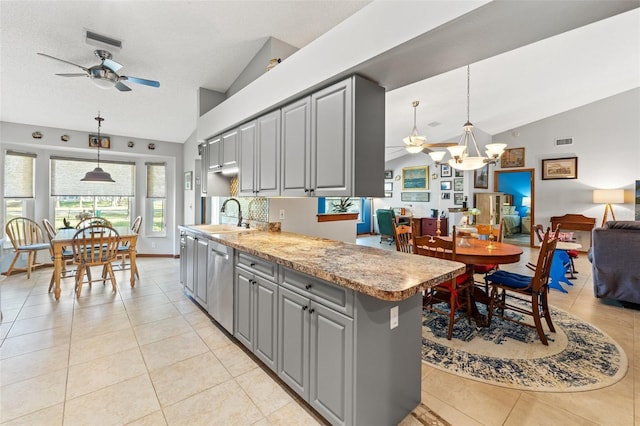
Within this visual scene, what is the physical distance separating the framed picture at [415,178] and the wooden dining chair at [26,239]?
28.4ft

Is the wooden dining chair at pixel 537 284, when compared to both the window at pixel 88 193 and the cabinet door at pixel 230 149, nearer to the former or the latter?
the cabinet door at pixel 230 149

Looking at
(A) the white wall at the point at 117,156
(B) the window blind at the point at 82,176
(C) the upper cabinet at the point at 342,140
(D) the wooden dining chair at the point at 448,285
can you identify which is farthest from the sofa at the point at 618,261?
(B) the window blind at the point at 82,176

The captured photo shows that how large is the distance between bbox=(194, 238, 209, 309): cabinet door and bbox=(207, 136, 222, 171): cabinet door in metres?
1.16

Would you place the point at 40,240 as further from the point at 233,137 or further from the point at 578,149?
the point at 578,149

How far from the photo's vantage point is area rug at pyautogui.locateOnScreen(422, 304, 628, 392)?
6.84 feet

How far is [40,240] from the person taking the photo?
5.12 metres

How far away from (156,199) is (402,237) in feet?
17.8

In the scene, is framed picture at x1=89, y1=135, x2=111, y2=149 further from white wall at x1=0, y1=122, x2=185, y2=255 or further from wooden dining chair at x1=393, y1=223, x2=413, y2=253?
wooden dining chair at x1=393, y1=223, x2=413, y2=253

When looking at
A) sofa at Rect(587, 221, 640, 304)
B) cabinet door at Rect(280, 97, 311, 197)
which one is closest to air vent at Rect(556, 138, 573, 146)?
sofa at Rect(587, 221, 640, 304)

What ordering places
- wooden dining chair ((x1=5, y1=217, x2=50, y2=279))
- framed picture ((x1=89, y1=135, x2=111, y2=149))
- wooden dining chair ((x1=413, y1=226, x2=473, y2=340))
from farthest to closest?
1. framed picture ((x1=89, y1=135, x2=111, y2=149))
2. wooden dining chair ((x1=5, y1=217, x2=50, y2=279))
3. wooden dining chair ((x1=413, y1=226, x2=473, y2=340))

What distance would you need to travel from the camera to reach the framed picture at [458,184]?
785 centimetres

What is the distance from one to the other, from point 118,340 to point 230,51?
10.8ft

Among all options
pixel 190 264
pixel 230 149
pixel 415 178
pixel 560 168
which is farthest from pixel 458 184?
pixel 190 264

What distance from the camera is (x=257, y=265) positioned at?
2.19 metres
